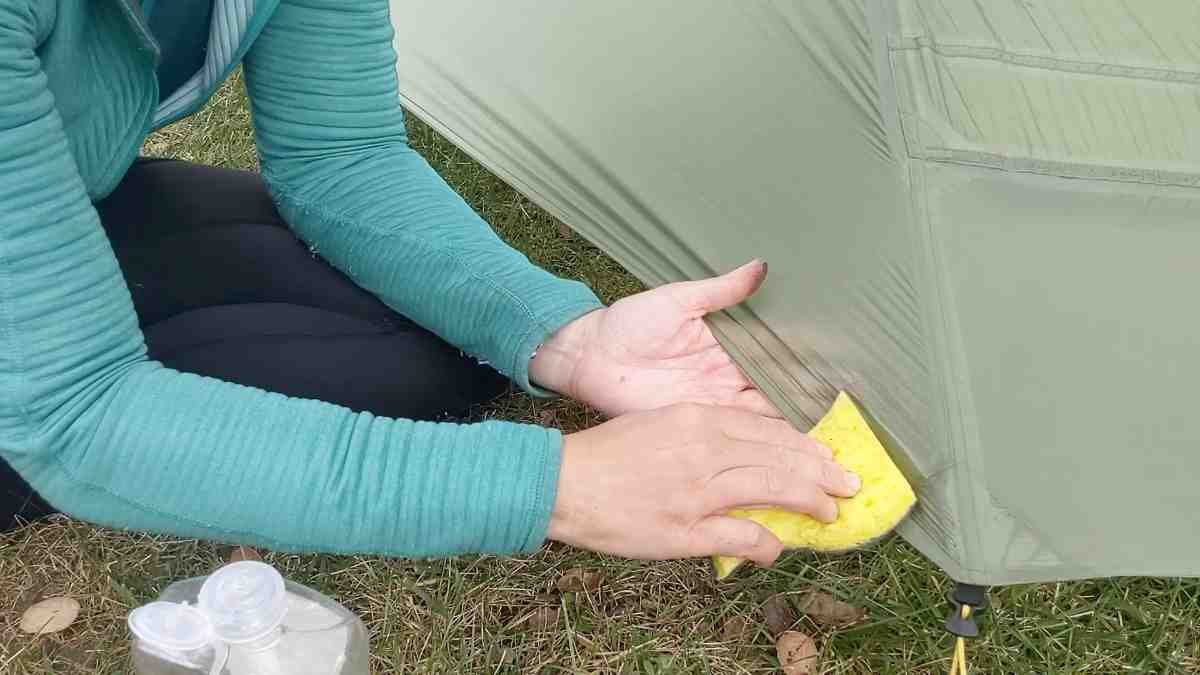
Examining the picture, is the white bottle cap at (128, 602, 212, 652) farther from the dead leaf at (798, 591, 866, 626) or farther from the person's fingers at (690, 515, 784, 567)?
the dead leaf at (798, 591, 866, 626)

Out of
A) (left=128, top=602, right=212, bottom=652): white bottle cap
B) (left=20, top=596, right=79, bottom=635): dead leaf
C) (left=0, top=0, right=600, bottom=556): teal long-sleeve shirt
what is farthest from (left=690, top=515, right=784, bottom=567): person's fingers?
(left=20, top=596, right=79, bottom=635): dead leaf

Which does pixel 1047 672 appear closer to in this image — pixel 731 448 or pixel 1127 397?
pixel 1127 397

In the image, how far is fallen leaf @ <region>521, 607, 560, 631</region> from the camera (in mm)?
1113

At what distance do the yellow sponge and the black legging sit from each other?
0.46 meters

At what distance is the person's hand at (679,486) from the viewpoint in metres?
0.83

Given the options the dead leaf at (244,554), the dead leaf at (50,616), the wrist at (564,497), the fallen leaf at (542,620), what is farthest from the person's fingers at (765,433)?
the dead leaf at (50,616)

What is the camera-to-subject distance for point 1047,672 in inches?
41.6

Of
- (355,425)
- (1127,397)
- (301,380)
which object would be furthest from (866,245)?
(301,380)

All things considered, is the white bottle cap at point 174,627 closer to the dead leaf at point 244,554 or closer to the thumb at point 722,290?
the dead leaf at point 244,554

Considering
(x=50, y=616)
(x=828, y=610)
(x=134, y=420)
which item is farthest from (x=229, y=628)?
(x=828, y=610)

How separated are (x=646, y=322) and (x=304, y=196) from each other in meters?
0.41

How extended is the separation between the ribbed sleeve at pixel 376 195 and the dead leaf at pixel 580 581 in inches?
8.4

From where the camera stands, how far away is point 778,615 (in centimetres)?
111

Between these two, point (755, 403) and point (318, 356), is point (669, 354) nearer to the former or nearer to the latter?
point (755, 403)
